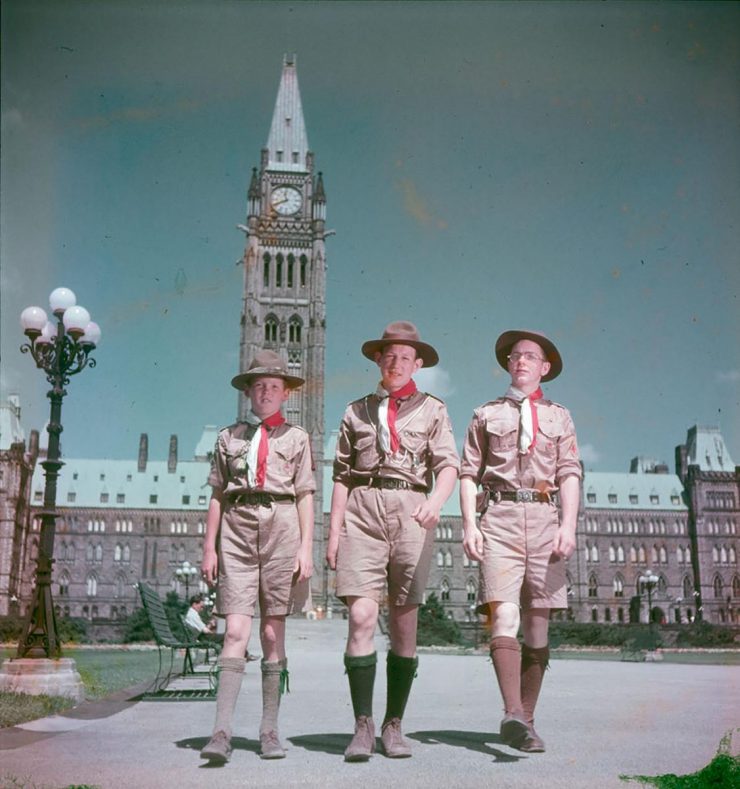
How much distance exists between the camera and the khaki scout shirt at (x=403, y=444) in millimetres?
5359

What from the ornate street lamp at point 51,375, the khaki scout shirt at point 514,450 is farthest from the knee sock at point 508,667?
the ornate street lamp at point 51,375

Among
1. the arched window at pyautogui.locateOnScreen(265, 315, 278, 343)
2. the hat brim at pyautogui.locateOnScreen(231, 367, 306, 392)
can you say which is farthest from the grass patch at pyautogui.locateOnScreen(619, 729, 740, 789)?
the arched window at pyautogui.locateOnScreen(265, 315, 278, 343)

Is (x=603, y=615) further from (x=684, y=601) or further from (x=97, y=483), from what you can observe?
(x=97, y=483)

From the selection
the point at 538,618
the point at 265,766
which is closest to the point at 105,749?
the point at 265,766

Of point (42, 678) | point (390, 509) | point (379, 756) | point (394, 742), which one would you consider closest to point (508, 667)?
point (394, 742)

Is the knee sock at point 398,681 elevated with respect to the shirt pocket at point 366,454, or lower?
lower

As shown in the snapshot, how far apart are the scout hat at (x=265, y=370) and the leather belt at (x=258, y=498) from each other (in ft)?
2.21

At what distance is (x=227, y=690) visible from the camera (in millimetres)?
5051

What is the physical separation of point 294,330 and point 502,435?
236 ft

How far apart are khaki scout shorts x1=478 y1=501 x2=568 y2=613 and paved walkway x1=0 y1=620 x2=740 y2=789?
78cm

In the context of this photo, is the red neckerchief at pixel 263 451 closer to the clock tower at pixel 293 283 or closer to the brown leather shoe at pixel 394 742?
the brown leather shoe at pixel 394 742

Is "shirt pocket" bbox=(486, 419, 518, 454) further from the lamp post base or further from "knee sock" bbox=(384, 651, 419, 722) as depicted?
the lamp post base

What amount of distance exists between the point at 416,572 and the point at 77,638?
109 ft

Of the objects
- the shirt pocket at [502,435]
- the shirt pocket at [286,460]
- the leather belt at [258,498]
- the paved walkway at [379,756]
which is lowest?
the paved walkway at [379,756]
